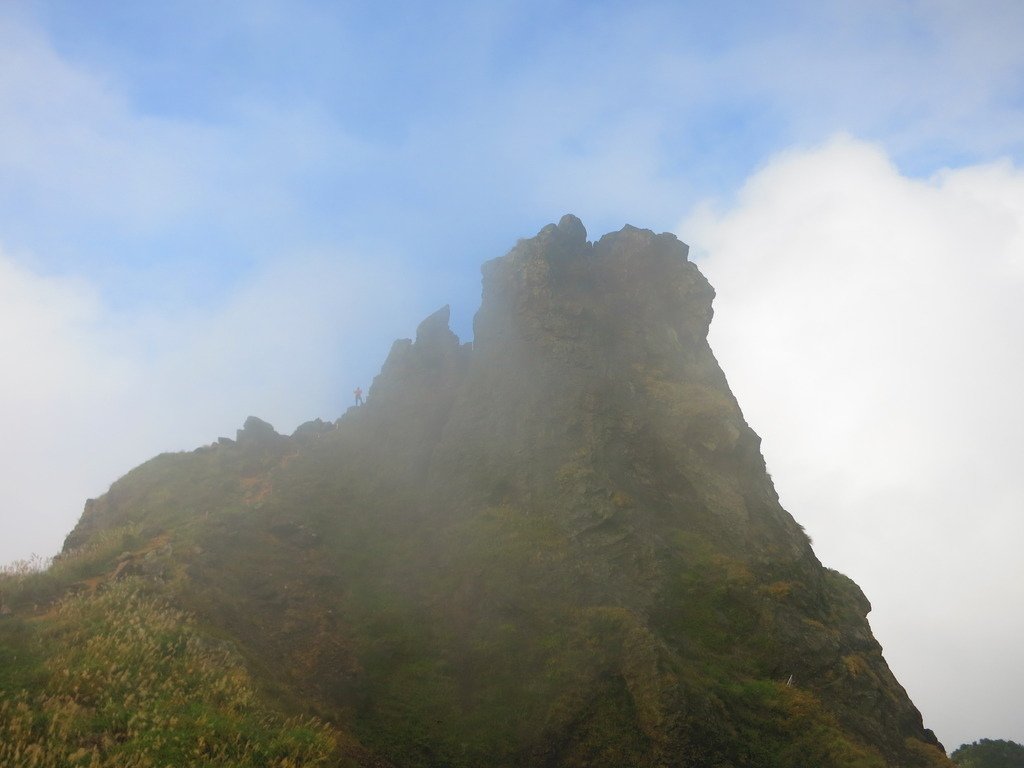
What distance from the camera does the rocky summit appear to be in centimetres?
2319

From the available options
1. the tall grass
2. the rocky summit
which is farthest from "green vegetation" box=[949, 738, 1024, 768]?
the tall grass

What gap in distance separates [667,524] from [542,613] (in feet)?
32.3

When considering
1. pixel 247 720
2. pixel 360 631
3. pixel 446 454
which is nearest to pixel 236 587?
pixel 360 631

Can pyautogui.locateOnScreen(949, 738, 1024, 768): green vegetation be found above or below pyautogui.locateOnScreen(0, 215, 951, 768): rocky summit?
below

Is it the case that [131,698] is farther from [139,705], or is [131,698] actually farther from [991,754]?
[991,754]

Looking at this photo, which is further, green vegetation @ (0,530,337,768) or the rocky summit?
the rocky summit

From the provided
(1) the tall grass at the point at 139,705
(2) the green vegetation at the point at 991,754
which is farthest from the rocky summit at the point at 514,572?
(2) the green vegetation at the point at 991,754

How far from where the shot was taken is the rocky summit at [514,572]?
913 inches

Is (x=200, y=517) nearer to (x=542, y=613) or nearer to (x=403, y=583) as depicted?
(x=403, y=583)

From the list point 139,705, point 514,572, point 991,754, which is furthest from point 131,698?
point 991,754

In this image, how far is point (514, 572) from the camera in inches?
1252

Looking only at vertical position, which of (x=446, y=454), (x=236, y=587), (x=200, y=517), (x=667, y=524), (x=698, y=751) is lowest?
(x=698, y=751)

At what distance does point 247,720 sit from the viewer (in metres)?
17.5

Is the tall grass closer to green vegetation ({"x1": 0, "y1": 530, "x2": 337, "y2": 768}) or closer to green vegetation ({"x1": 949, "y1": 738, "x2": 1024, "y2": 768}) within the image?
green vegetation ({"x1": 0, "y1": 530, "x2": 337, "y2": 768})
